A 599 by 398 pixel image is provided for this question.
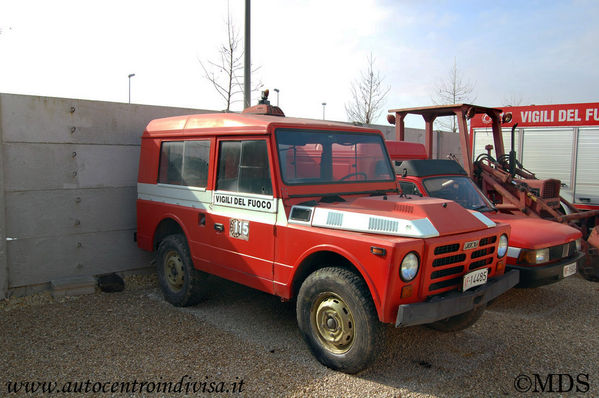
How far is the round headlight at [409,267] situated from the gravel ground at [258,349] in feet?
3.11

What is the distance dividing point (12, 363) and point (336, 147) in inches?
145

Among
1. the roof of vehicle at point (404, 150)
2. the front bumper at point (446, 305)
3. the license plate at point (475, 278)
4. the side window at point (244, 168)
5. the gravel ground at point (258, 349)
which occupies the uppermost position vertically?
the roof of vehicle at point (404, 150)

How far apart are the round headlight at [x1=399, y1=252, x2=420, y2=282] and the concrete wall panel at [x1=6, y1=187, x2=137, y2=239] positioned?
464 centimetres

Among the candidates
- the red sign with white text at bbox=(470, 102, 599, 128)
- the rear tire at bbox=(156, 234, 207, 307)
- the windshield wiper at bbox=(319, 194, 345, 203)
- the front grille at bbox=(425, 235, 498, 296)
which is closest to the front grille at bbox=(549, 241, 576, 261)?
the front grille at bbox=(425, 235, 498, 296)

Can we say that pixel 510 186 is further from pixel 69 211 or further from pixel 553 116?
pixel 69 211

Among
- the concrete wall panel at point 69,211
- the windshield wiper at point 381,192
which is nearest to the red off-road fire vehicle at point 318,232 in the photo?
the windshield wiper at point 381,192

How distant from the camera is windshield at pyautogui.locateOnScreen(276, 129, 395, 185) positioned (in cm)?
470

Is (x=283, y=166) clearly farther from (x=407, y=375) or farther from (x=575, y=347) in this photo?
(x=575, y=347)

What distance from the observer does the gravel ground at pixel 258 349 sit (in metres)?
3.96

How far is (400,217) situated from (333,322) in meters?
1.07

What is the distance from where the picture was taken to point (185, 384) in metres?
3.91

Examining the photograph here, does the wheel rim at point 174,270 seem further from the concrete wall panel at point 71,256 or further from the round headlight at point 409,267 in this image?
the round headlight at point 409,267

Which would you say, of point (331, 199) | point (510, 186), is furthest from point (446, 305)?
point (510, 186)

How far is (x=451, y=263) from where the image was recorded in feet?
13.2
